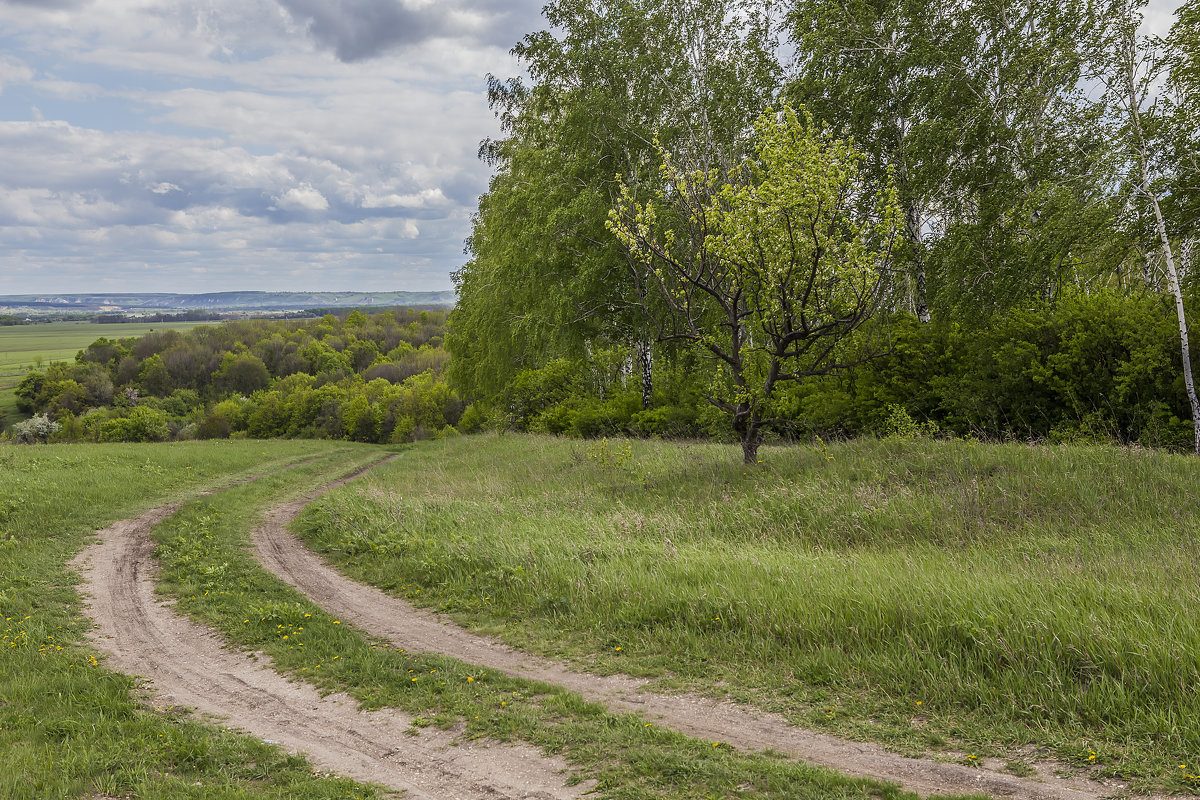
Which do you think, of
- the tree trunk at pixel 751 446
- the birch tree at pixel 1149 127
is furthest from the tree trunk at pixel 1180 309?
the tree trunk at pixel 751 446

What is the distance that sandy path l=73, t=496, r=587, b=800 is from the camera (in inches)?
197

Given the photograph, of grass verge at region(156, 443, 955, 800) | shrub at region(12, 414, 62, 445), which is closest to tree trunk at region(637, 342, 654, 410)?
grass verge at region(156, 443, 955, 800)

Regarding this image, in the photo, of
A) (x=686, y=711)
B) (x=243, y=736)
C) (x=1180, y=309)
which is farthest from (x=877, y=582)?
(x=1180, y=309)

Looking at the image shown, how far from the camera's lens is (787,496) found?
12.2 metres

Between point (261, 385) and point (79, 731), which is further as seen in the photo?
point (261, 385)

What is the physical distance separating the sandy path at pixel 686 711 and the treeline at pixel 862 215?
25.6ft

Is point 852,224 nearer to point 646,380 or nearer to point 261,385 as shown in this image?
point 646,380

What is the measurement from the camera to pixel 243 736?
18.9 ft

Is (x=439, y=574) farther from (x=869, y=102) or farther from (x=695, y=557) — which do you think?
(x=869, y=102)

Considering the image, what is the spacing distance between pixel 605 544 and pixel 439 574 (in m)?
2.56

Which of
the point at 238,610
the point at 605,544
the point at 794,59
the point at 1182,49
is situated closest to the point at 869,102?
the point at 794,59

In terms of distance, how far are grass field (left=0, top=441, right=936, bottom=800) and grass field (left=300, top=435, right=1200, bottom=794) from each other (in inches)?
44.2

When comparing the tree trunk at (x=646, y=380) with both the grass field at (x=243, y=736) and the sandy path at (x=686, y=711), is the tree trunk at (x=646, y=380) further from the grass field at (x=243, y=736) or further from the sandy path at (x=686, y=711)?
the sandy path at (x=686, y=711)

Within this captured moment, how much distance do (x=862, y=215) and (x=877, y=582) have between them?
14.6m
